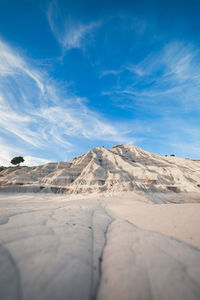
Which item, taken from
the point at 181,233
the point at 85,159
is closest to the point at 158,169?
the point at 85,159

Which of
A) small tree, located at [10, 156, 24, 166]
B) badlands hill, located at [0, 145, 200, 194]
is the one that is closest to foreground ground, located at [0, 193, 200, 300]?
badlands hill, located at [0, 145, 200, 194]

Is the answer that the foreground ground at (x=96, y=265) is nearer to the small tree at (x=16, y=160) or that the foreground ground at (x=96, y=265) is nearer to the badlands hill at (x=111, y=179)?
the badlands hill at (x=111, y=179)

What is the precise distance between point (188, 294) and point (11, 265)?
6.47ft

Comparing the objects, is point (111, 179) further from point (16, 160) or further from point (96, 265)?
point (16, 160)

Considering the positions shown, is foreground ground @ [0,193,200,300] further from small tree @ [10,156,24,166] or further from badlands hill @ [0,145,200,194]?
small tree @ [10,156,24,166]

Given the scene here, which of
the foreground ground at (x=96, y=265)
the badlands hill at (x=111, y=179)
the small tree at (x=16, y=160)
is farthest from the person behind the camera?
the small tree at (x=16, y=160)

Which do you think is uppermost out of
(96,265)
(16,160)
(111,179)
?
(16,160)

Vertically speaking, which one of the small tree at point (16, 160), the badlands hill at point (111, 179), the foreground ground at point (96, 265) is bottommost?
the foreground ground at point (96, 265)

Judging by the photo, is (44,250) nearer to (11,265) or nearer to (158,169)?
(11,265)

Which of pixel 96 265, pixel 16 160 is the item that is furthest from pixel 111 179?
pixel 16 160

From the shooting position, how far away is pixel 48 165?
91.9 feet

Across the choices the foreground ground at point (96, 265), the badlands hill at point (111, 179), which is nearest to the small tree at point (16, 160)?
the badlands hill at point (111, 179)

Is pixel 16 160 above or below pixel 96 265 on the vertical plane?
above

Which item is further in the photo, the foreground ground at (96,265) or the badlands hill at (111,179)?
the badlands hill at (111,179)
